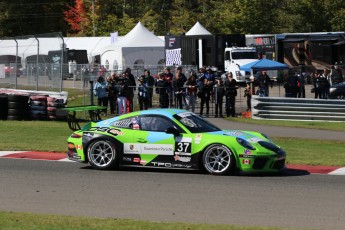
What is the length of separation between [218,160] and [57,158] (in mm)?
4216

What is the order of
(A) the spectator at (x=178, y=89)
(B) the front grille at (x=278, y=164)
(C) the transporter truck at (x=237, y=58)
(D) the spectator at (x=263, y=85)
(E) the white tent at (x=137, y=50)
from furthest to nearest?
1. (E) the white tent at (x=137, y=50)
2. (C) the transporter truck at (x=237, y=58)
3. (D) the spectator at (x=263, y=85)
4. (A) the spectator at (x=178, y=89)
5. (B) the front grille at (x=278, y=164)

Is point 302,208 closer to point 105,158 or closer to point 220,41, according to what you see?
point 105,158

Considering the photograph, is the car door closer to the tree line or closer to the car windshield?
the car windshield

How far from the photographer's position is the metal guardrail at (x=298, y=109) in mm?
26109

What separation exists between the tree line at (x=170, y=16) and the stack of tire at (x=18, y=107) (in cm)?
3738

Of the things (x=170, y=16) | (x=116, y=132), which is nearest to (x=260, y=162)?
(x=116, y=132)

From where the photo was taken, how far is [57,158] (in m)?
16.8

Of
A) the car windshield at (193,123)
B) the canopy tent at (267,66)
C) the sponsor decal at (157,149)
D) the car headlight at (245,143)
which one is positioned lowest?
the sponsor decal at (157,149)

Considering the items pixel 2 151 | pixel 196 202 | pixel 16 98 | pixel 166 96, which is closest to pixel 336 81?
pixel 166 96

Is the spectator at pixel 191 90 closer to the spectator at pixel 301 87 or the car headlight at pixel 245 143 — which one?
the spectator at pixel 301 87

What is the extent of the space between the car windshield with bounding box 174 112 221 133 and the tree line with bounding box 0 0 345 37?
46.6m

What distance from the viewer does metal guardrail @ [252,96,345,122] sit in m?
26.1

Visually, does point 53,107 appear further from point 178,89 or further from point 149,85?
point 178,89

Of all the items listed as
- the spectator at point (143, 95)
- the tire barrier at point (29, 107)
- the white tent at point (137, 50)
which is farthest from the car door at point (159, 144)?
the white tent at point (137, 50)
